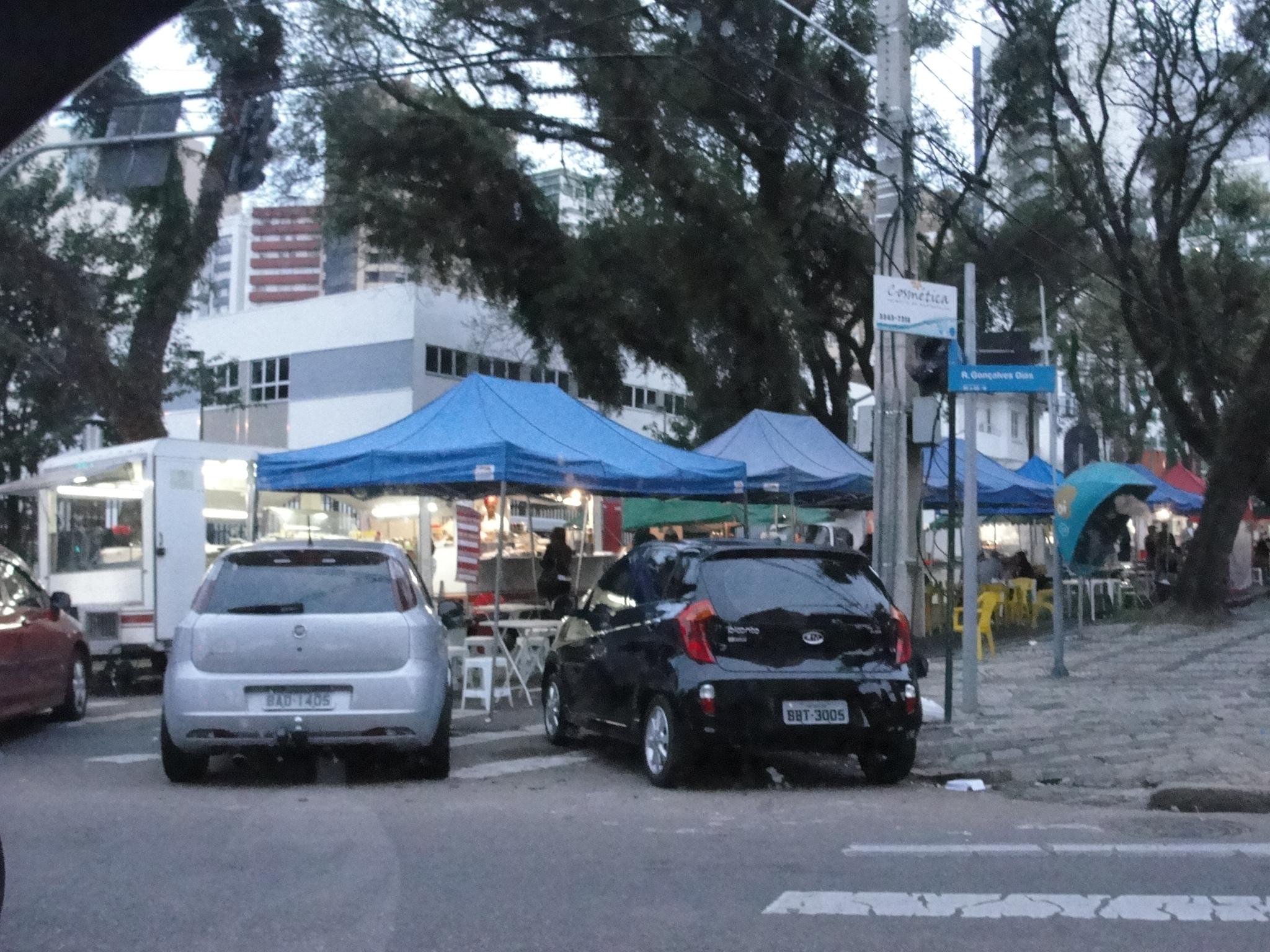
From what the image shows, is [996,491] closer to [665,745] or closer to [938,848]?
[665,745]

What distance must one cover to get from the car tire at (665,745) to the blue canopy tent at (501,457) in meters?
4.53

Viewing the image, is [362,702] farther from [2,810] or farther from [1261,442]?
[1261,442]

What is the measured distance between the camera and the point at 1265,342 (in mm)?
22906

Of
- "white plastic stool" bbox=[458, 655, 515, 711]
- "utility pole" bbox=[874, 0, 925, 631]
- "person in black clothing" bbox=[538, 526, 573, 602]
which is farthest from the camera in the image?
"person in black clothing" bbox=[538, 526, 573, 602]

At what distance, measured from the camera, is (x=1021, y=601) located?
28.0m

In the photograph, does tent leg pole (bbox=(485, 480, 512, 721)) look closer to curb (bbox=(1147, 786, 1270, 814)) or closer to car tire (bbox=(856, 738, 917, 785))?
car tire (bbox=(856, 738, 917, 785))

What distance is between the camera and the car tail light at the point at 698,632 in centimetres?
950

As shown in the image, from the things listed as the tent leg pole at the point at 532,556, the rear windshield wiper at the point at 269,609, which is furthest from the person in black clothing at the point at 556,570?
the rear windshield wiper at the point at 269,609

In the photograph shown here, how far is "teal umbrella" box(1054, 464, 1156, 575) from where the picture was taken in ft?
55.9

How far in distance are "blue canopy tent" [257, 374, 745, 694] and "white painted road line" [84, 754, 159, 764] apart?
12.6 ft

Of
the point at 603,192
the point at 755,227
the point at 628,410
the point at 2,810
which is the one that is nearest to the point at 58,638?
the point at 2,810

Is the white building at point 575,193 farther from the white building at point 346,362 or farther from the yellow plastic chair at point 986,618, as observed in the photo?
the white building at point 346,362

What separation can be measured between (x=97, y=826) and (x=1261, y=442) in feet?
65.7

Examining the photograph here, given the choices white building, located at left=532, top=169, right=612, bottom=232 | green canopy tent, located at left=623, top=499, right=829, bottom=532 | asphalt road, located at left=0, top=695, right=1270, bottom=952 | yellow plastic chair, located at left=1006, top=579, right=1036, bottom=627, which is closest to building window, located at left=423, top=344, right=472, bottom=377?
green canopy tent, located at left=623, top=499, right=829, bottom=532
